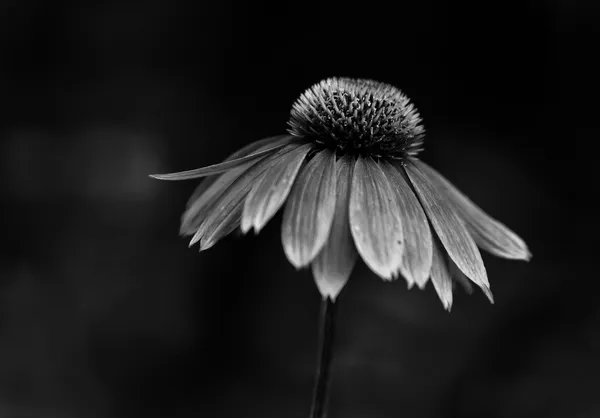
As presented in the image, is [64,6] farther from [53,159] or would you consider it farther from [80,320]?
[80,320]

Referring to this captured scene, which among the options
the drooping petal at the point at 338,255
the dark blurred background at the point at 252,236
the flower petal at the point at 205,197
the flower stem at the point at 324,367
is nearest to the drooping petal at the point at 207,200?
the flower petal at the point at 205,197

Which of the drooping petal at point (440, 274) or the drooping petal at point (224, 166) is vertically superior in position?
the drooping petal at point (224, 166)

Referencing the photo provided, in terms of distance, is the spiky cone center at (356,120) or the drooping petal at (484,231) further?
the drooping petal at (484,231)

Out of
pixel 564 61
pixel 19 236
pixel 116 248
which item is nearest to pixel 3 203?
pixel 19 236

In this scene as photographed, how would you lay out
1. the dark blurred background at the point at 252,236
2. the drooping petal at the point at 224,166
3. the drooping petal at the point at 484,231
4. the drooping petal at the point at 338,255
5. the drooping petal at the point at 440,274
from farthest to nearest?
1. the dark blurred background at the point at 252,236
2. the drooping petal at the point at 484,231
3. the drooping petal at the point at 224,166
4. the drooping petal at the point at 440,274
5. the drooping petal at the point at 338,255

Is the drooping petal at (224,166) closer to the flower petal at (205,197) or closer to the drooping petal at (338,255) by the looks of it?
the flower petal at (205,197)

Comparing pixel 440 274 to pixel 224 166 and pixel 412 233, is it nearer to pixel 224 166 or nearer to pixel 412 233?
pixel 412 233

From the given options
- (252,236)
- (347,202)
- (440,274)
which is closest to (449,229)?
(440,274)

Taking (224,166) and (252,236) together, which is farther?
(252,236)
